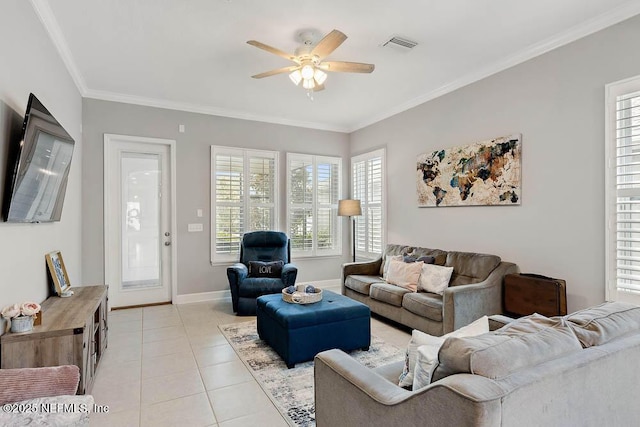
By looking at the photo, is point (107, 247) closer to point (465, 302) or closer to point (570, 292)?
point (465, 302)

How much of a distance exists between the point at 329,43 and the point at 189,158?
315 cm

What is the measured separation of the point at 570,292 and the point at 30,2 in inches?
196

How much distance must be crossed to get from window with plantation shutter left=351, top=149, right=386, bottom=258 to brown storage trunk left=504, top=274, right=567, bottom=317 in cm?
235

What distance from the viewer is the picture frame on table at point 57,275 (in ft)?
9.27

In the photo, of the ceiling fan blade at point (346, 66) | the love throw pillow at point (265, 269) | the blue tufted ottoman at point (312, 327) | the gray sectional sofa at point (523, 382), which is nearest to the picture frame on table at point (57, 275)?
the blue tufted ottoman at point (312, 327)

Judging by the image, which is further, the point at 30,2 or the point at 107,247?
the point at 107,247

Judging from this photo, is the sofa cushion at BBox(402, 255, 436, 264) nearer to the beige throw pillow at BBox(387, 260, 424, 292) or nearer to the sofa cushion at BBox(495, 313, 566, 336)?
the beige throw pillow at BBox(387, 260, 424, 292)

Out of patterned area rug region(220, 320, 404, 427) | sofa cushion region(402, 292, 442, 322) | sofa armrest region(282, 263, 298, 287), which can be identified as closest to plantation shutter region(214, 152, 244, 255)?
sofa armrest region(282, 263, 298, 287)

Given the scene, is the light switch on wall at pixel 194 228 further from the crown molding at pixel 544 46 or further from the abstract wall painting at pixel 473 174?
the crown molding at pixel 544 46

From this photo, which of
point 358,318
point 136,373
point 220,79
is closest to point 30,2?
point 220,79

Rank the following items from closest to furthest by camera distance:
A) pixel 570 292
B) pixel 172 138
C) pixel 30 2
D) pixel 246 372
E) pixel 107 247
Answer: pixel 30 2
pixel 246 372
pixel 570 292
pixel 107 247
pixel 172 138

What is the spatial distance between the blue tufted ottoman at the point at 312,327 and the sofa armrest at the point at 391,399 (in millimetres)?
1209

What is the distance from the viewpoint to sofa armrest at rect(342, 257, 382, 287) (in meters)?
4.78

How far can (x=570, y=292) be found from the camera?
3059 millimetres
